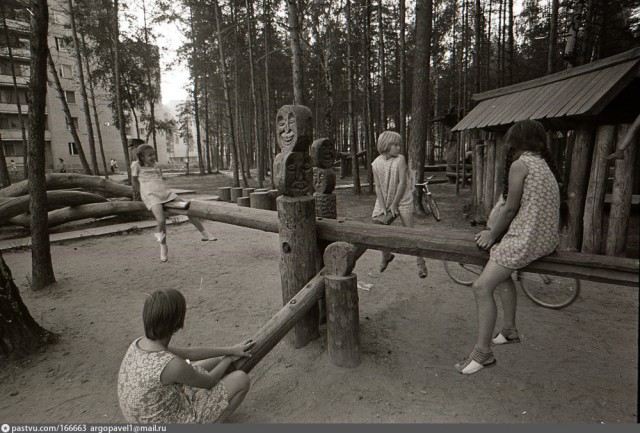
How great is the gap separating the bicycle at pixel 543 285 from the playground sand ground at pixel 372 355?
111 millimetres

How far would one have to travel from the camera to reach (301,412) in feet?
7.95

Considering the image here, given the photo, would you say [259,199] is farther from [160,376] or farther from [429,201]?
[160,376]

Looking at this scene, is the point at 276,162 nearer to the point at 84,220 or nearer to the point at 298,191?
the point at 298,191

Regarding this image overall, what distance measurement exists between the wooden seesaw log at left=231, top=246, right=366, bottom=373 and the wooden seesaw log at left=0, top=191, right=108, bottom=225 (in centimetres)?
698

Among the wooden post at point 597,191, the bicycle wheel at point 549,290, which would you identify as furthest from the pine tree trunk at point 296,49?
the bicycle wheel at point 549,290

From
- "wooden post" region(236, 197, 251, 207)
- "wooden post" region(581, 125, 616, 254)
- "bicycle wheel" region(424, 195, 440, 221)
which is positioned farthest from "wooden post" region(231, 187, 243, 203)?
"wooden post" region(581, 125, 616, 254)

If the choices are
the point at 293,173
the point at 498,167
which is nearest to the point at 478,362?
the point at 293,173

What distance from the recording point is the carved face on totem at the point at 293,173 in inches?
116

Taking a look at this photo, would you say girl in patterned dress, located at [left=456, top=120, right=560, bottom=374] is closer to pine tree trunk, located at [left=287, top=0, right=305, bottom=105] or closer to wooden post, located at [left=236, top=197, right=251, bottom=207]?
pine tree trunk, located at [left=287, top=0, right=305, bottom=105]

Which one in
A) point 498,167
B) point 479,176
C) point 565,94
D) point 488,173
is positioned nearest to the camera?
point 565,94

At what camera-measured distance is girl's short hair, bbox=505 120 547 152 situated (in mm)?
2230

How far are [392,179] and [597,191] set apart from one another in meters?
3.01

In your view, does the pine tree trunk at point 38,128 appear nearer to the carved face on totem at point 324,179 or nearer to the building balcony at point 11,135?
the carved face on totem at point 324,179

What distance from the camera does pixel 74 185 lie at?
859cm
